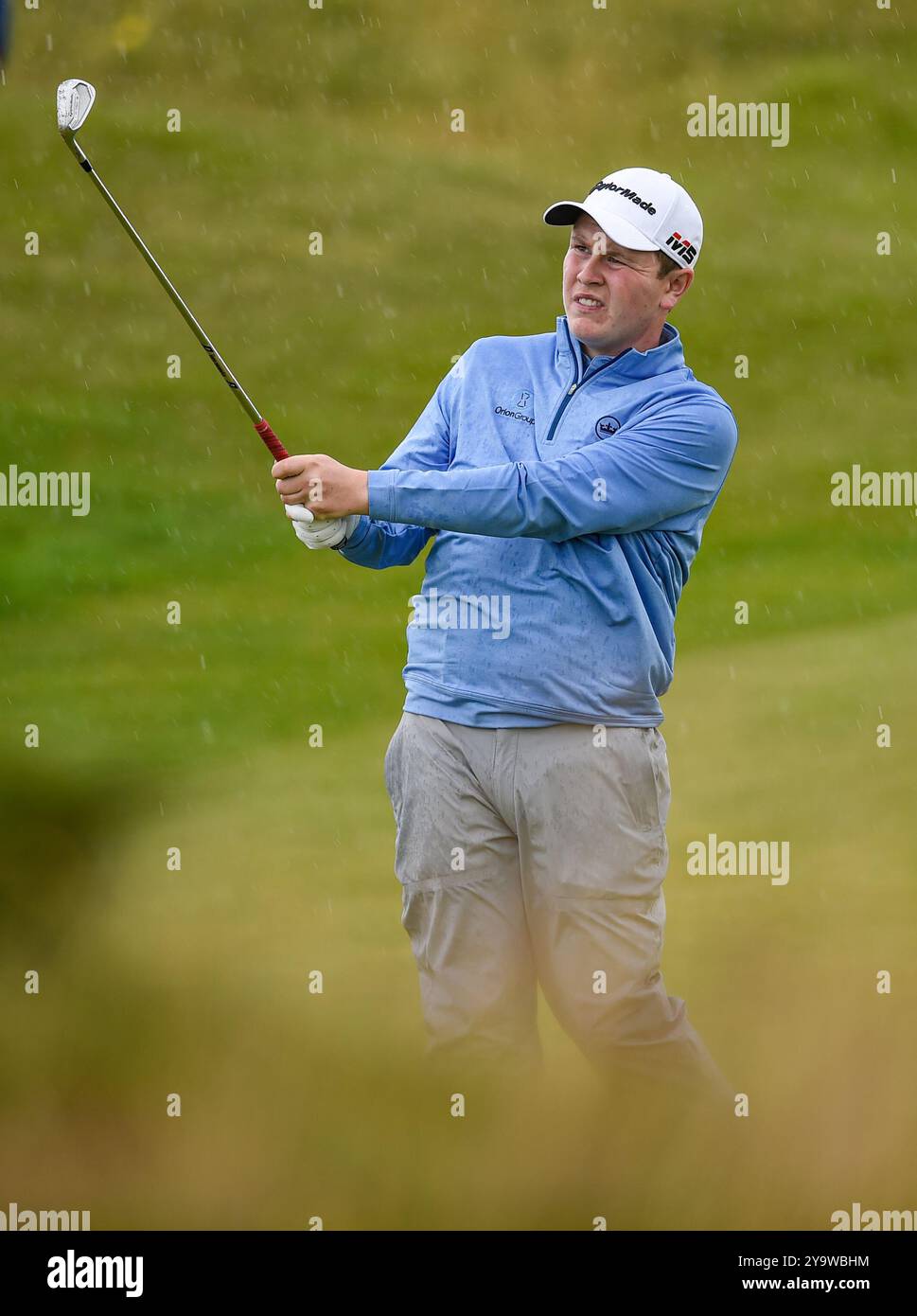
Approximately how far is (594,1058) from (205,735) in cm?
443

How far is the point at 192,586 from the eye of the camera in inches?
344

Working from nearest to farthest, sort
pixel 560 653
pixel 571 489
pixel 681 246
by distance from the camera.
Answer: pixel 571 489 → pixel 560 653 → pixel 681 246

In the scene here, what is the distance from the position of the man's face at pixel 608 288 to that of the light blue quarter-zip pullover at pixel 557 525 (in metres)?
0.05

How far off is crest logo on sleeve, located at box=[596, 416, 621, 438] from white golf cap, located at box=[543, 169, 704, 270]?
0.98ft

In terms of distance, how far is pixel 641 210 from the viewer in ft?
10.2

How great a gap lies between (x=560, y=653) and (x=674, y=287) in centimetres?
72

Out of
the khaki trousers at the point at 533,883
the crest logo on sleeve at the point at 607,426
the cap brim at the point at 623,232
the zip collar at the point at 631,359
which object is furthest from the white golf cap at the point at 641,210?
the khaki trousers at the point at 533,883

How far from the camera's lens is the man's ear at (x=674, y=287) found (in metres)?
3.17

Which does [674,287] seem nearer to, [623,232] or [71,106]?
[623,232]

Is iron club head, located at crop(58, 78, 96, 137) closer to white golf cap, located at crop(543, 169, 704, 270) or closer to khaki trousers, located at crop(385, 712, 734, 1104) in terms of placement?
white golf cap, located at crop(543, 169, 704, 270)

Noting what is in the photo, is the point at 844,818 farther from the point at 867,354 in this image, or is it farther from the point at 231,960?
the point at 867,354

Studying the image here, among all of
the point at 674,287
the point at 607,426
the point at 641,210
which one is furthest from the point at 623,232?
the point at 607,426

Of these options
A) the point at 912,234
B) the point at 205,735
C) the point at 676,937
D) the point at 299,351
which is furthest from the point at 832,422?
the point at 676,937

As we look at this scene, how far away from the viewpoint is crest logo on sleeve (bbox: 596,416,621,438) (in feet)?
10.2
